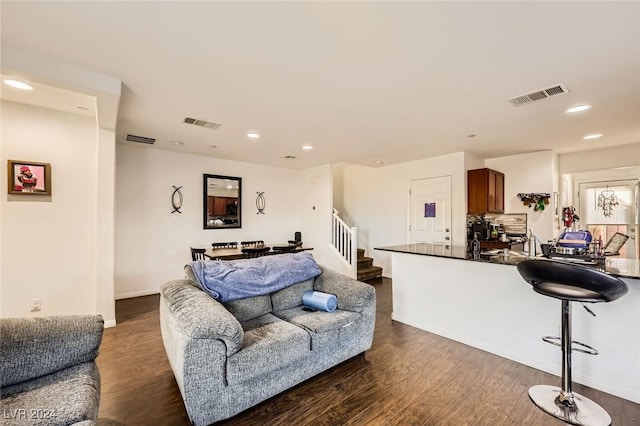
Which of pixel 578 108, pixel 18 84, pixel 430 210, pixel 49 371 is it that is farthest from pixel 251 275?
pixel 430 210

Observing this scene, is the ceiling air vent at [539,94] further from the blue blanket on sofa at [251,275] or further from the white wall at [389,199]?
the blue blanket on sofa at [251,275]

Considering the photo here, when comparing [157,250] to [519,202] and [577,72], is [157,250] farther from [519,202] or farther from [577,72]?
[519,202]

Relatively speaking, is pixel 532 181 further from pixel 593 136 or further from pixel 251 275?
pixel 251 275

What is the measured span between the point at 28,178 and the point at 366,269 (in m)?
5.59

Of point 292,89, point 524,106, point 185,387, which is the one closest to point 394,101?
point 292,89

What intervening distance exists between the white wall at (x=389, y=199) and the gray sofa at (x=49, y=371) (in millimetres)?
5390

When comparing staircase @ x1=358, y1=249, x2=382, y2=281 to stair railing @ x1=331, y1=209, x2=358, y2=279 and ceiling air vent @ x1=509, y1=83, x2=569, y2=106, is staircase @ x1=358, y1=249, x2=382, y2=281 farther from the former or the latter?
ceiling air vent @ x1=509, y1=83, x2=569, y2=106

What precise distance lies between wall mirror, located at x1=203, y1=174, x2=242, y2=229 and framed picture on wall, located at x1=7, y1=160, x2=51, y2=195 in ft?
7.79

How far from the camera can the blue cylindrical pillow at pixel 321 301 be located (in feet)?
8.44

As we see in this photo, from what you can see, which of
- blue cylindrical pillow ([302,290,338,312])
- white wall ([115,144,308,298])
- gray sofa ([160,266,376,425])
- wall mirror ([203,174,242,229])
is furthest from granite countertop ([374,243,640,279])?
wall mirror ([203,174,242,229])

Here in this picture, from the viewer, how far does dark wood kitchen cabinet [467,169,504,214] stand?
16.3ft

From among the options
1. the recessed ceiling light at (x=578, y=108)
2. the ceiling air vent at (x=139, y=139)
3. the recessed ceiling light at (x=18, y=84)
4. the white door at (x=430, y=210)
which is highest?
the recessed ceiling light at (x=18, y=84)

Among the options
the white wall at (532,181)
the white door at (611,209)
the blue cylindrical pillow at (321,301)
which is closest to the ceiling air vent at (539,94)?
the blue cylindrical pillow at (321,301)

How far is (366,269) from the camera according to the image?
243 inches
